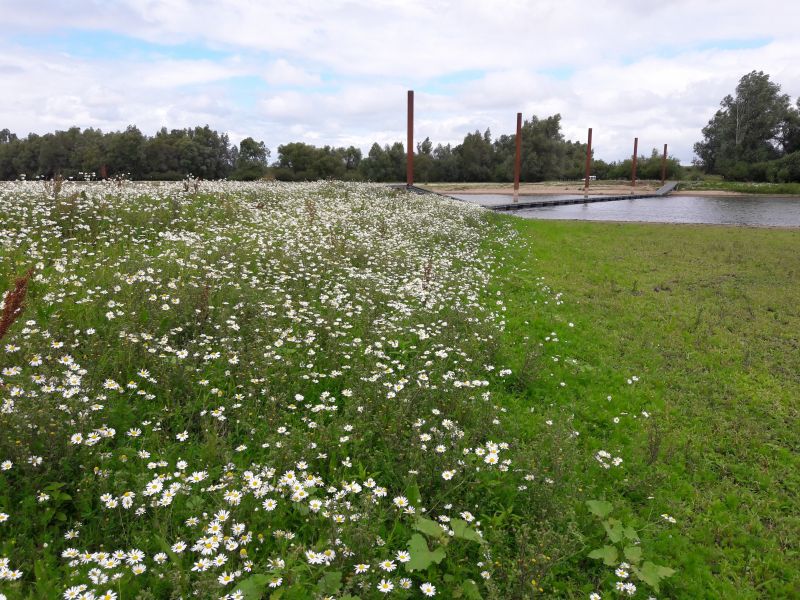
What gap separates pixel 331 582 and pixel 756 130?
95141mm

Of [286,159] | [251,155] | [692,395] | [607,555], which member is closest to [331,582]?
[607,555]

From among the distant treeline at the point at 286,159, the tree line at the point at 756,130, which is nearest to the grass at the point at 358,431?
the distant treeline at the point at 286,159

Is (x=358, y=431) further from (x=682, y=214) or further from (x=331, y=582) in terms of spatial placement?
(x=682, y=214)

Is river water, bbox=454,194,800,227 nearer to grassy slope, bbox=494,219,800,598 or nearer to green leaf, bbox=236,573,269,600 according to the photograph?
grassy slope, bbox=494,219,800,598

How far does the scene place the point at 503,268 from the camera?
37.2 ft

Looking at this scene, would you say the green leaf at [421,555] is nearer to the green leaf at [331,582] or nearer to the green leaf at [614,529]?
the green leaf at [331,582]

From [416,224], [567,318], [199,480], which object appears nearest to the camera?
[199,480]

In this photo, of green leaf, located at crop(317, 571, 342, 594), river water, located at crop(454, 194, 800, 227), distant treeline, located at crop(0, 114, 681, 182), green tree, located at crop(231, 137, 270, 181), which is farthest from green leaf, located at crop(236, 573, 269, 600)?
green tree, located at crop(231, 137, 270, 181)

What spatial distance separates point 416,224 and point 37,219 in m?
9.12

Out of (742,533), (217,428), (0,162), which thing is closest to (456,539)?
(217,428)

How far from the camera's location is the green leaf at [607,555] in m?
3.17

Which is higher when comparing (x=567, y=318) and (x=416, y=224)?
(x=416, y=224)

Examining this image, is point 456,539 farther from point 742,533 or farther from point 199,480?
point 742,533

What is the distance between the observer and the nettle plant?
306cm
